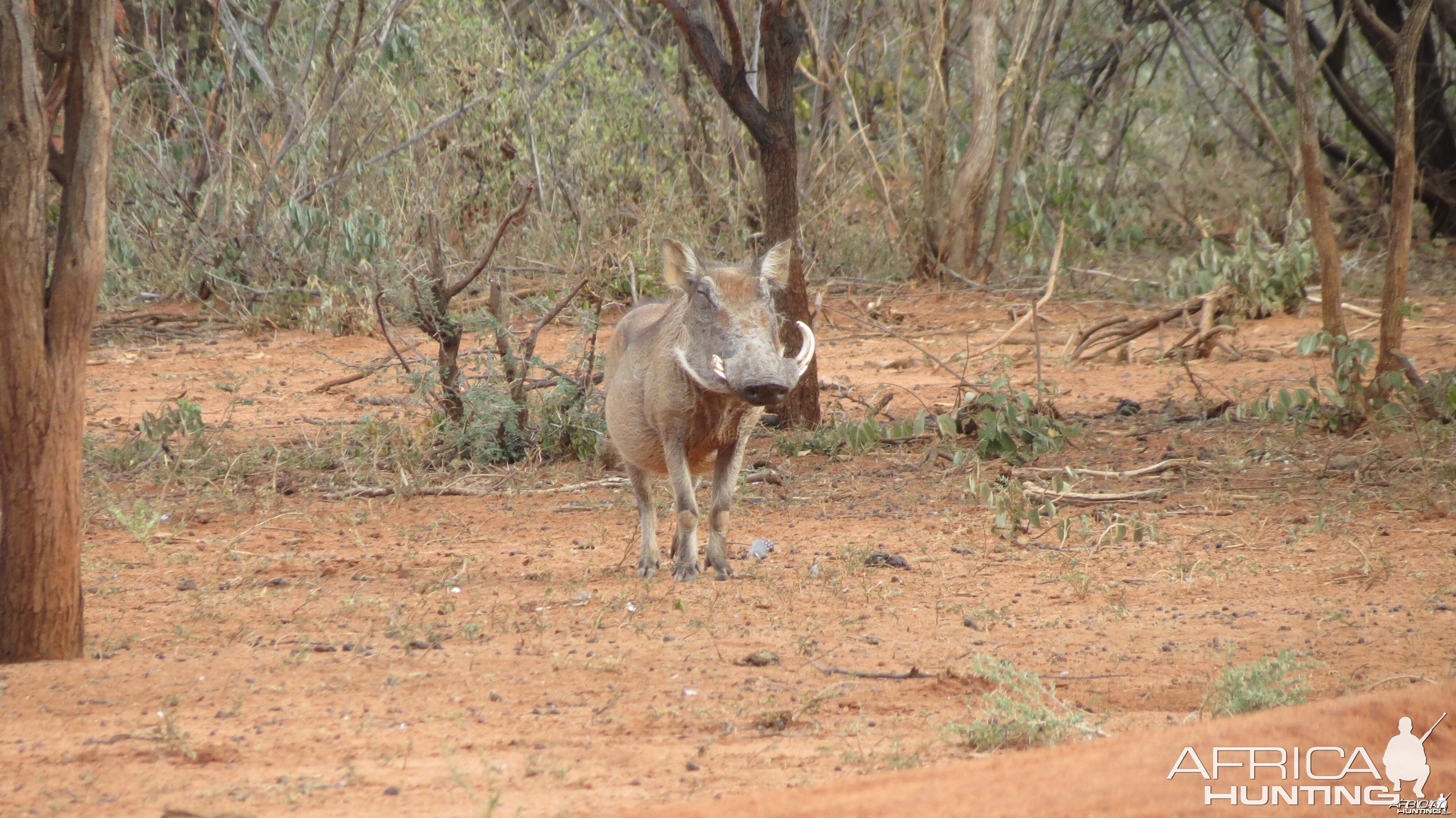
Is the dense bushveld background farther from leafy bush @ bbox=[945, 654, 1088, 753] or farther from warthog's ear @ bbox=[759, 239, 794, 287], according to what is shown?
leafy bush @ bbox=[945, 654, 1088, 753]

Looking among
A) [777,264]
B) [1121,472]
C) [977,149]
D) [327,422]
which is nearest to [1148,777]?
[777,264]

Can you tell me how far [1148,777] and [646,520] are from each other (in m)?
3.39

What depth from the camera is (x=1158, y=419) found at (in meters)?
8.11

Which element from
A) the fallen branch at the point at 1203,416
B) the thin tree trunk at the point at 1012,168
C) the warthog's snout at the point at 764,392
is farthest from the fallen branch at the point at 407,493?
the thin tree trunk at the point at 1012,168

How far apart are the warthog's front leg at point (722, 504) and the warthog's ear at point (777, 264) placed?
26.1 inches

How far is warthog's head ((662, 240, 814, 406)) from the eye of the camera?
4840 mm

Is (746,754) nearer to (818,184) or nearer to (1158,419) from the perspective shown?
(1158,419)

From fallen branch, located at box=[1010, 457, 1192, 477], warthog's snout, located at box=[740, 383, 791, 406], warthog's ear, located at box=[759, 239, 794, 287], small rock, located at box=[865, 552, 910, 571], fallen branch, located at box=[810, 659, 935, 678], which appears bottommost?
small rock, located at box=[865, 552, 910, 571]

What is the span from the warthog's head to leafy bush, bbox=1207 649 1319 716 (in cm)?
194

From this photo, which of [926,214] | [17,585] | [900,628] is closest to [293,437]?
[17,585]

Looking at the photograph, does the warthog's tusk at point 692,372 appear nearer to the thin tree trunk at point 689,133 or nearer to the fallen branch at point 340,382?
the fallen branch at point 340,382

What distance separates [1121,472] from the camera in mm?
6727

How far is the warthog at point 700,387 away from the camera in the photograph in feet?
16.3

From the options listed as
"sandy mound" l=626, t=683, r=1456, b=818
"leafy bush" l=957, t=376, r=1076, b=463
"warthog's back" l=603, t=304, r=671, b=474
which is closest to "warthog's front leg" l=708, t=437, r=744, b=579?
"warthog's back" l=603, t=304, r=671, b=474
